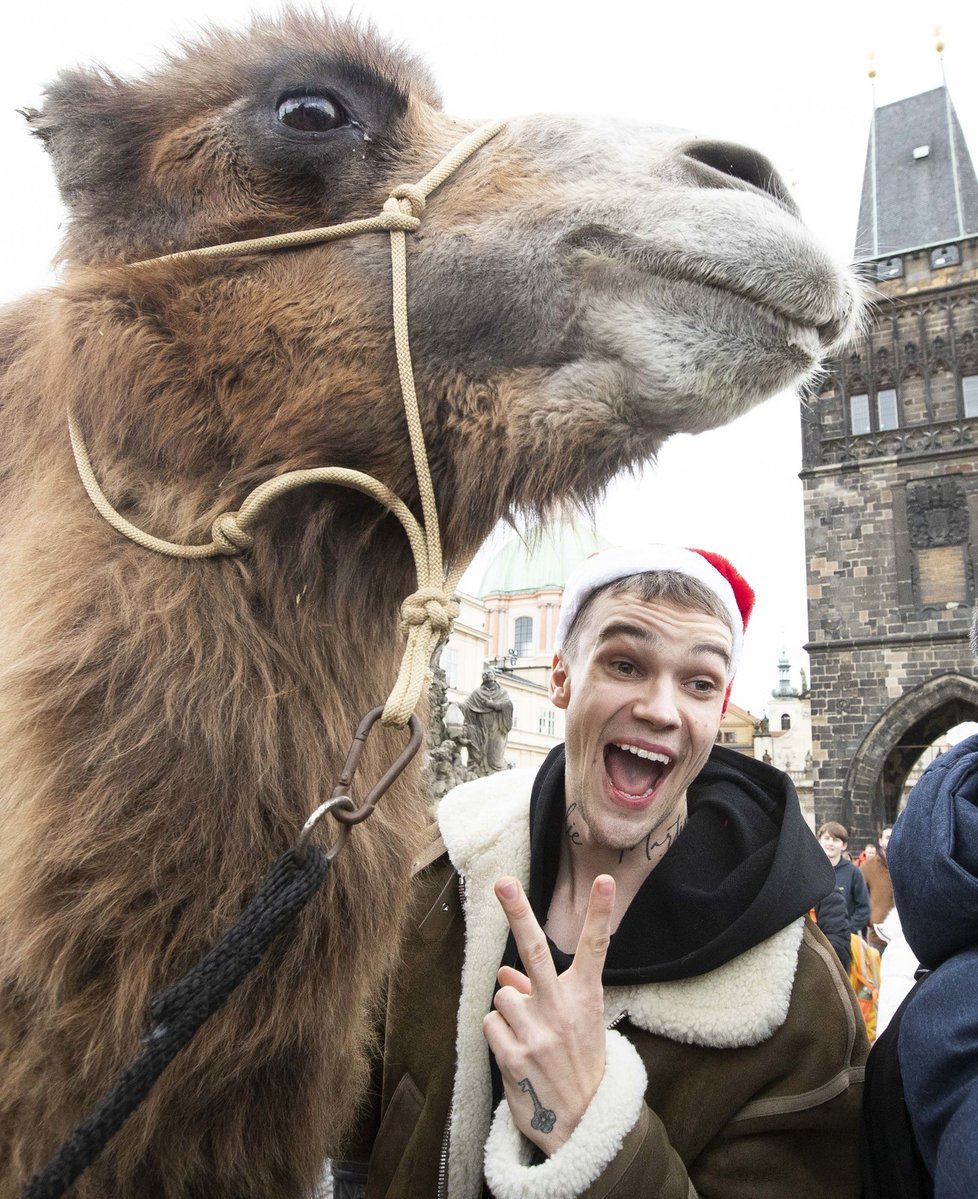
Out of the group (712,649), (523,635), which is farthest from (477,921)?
(523,635)

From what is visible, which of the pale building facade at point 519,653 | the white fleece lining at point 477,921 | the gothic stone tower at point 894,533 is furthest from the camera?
the pale building facade at point 519,653

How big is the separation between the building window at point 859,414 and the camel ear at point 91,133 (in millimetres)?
29079

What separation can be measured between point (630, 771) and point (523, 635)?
4176cm

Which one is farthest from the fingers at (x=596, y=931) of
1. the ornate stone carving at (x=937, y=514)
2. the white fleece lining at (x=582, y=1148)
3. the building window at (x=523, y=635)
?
the building window at (x=523, y=635)

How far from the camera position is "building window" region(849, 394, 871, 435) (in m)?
27.9

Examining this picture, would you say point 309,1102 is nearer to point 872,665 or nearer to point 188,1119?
point 188,1119

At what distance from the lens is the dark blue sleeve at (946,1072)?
1193 millimetres

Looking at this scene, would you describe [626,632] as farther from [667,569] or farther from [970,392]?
[970,392]

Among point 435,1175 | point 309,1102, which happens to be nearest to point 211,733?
point 309,1102

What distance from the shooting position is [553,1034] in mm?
1258

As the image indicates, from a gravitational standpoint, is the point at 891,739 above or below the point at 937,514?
below

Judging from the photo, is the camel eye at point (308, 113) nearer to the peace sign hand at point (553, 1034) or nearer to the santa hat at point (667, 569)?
the santa hat at point (667, 569)

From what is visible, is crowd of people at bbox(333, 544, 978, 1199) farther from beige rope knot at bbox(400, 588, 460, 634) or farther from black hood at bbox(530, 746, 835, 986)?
beige rope knot at bbox(400, 588, 460, 634)

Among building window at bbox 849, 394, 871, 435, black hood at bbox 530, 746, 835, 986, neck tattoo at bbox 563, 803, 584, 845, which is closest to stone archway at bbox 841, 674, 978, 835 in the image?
building window at bbox 849, 394, 871, 435
